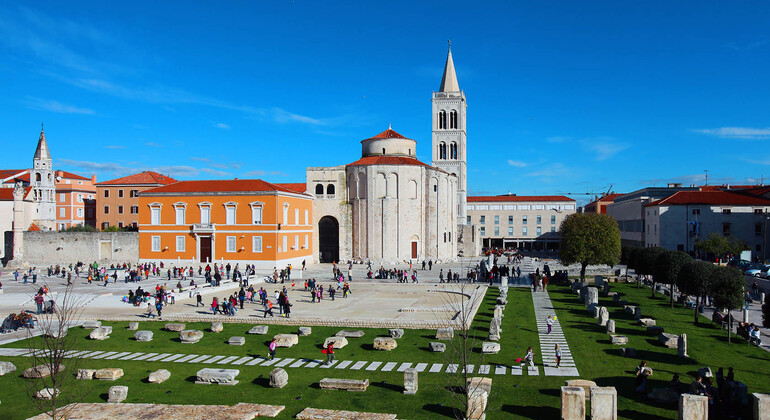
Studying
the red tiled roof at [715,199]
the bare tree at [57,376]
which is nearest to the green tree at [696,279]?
the bare tree at [57,376]

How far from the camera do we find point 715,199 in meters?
62.4

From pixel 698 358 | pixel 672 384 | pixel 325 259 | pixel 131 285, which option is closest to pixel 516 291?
pixel 698 358

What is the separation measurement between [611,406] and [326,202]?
167 feet

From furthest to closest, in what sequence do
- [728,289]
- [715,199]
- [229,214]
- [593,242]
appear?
[715,199]
[229,214]
[593,242]
[728,289]

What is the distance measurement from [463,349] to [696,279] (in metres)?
17.7

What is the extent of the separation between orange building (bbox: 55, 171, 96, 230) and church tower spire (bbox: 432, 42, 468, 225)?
Result: 148ft

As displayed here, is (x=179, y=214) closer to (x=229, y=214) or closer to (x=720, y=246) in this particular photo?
(x=229, y=214)

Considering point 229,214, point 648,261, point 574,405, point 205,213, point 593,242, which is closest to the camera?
point 574,405

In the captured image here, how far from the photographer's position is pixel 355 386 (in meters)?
16.0

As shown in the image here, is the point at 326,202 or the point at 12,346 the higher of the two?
the point at 326,202

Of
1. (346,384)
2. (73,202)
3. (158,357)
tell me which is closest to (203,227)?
(73,202)

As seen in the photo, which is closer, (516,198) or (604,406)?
(604,406)

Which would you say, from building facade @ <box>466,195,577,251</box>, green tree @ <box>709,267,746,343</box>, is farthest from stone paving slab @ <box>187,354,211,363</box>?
building facade @ <box>466,195,577,251</box>

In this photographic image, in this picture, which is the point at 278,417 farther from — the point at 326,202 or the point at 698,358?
the point at 326,202
